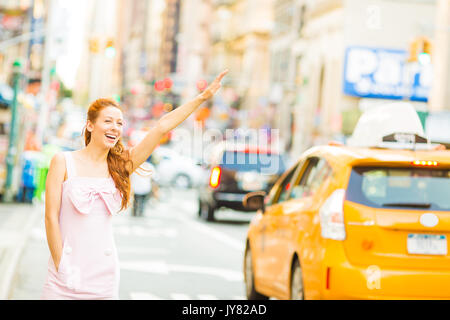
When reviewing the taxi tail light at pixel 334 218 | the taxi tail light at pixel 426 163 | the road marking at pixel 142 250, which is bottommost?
the road marking at pixel 142 250

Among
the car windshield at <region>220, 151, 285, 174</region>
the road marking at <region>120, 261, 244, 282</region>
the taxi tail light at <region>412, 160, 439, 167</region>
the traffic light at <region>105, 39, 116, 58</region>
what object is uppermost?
the traffic light at <region>105, 39, 116, 58</region>

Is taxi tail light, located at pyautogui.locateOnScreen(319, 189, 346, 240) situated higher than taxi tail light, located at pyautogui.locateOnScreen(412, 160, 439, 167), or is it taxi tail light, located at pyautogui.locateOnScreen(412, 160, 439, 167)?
taxi tail light, located at pyautogui.locateOnScreen(412, 160, 439, 167)

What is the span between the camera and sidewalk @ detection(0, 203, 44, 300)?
11.3 m

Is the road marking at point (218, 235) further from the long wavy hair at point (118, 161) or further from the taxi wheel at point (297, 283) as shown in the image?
the long wavy hair at point (118, 161)

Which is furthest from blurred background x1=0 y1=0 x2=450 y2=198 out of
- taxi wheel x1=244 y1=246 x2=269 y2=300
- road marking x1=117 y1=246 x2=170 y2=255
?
taxi wheel x1=244 y1=246 x2=269 y2=300

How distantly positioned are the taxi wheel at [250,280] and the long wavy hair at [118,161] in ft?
16.2

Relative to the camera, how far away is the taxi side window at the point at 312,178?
809cm

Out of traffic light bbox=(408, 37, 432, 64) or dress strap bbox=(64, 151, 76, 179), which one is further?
traffic light bbox=(408, 37, 432, 64)

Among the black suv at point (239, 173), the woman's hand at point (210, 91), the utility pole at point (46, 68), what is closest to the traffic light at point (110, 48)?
the black suv at point (239, 173)

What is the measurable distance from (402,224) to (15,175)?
20279mm

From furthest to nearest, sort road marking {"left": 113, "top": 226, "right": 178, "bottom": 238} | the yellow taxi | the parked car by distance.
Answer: the parked car
road marking {"left": 113, "top": 226, "right": 178, "bottom": 238}
the yellow taxi

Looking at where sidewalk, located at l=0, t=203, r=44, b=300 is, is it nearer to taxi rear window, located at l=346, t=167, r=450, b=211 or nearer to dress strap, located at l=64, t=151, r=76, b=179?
taxi rear window, located at l=346, t=167, r=450, b=211

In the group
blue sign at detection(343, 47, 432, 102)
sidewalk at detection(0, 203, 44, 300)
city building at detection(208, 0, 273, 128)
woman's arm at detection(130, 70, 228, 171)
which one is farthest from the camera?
city building at detection(208, 0, 273, 128)

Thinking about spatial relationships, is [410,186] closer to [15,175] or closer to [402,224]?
[402,224]
